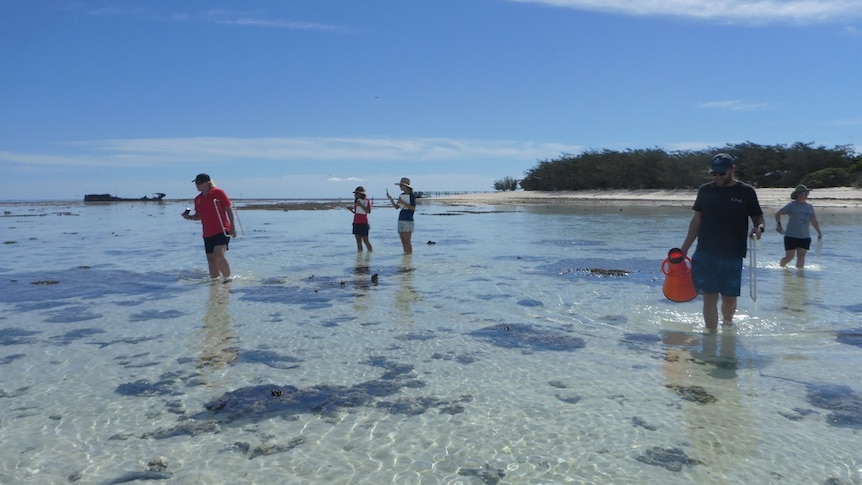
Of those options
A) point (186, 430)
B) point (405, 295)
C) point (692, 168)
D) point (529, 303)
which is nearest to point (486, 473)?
point (186, 430)

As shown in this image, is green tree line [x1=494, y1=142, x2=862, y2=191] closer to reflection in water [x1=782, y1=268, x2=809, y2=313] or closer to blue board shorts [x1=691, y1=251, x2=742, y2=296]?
reflection in water [x1=782, y1=268, x2=809, y2=313]

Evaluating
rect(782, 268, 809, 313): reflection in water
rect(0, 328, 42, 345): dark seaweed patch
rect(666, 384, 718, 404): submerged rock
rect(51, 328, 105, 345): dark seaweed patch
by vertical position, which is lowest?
rect(782, 268, 809, 313): reflection in water

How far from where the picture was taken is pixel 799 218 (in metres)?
11.5

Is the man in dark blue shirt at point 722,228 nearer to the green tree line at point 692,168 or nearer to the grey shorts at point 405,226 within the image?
the grey shorts at point 405,226

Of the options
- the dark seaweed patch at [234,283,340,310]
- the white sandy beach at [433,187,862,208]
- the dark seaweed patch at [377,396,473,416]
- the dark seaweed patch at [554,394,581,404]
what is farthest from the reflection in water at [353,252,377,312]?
the white sandy beach at [433,187,862,208]

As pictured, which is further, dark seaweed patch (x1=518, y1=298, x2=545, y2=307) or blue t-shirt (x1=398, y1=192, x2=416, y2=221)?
blue t-shirt (x1=398, y1=192, x2=416, y2=221)

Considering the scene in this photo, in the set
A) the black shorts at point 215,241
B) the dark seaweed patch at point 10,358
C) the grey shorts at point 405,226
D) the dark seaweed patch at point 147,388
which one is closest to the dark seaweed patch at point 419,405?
the dark seaweed patch at point 147,388

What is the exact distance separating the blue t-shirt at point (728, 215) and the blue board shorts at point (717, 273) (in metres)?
0.08

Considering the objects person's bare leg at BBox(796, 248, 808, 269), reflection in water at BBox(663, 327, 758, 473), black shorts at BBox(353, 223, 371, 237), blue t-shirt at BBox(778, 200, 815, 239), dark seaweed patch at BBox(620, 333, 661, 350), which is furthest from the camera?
black shorts at BBox(353, 223, 371, 237)

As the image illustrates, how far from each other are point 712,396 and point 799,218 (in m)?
8.24

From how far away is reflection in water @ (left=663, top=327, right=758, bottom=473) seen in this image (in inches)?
158

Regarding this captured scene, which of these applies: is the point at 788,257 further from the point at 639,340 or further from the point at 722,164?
the point at 722,164

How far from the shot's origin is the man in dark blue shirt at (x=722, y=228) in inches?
248

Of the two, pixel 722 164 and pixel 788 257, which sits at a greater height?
pixel 722 164
